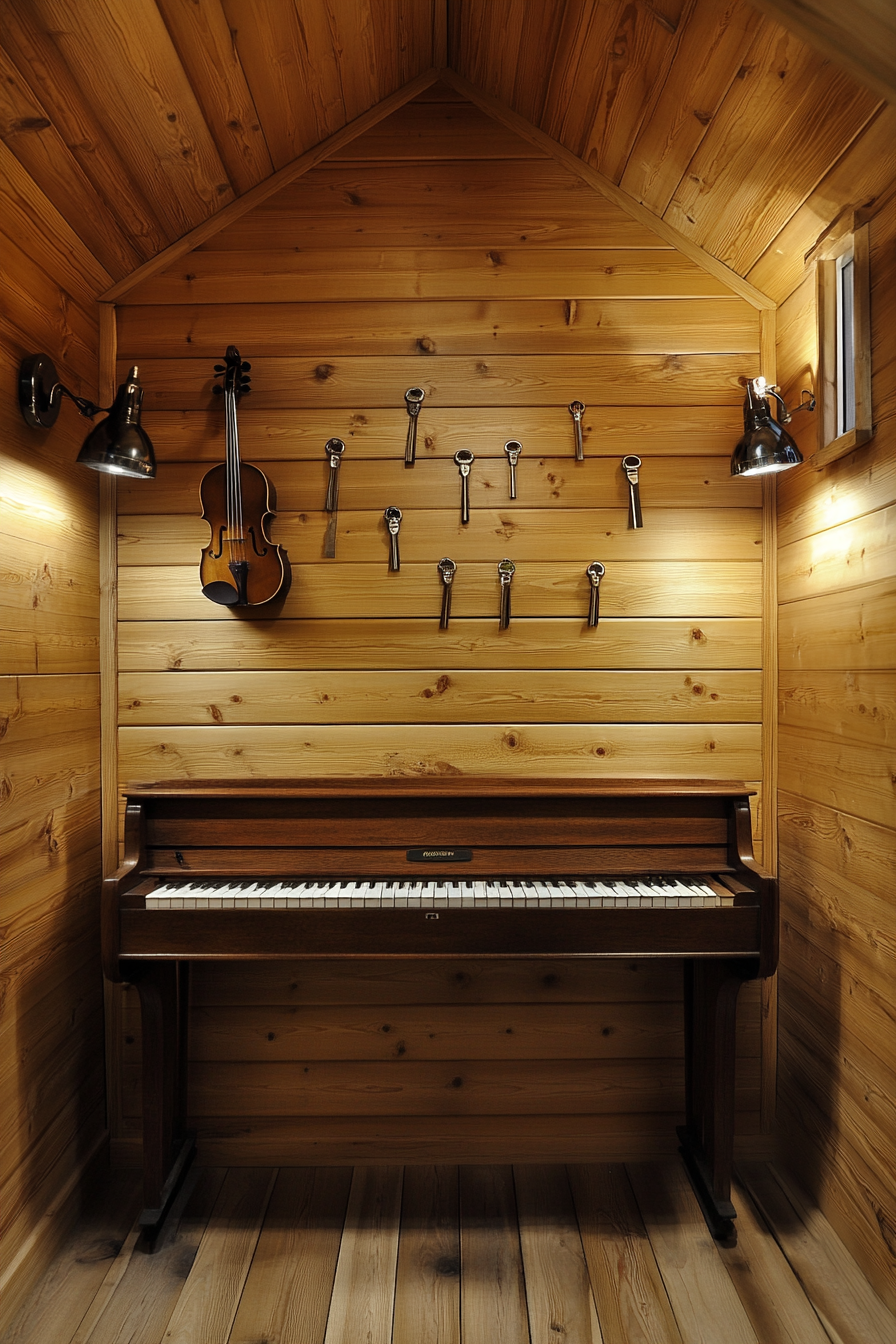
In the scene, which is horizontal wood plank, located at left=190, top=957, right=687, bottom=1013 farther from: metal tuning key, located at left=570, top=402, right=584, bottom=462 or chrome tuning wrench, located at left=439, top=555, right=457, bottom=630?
metal tuning key, located at left=570, top=402, right=584, bottom=462

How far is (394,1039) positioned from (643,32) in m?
2.62

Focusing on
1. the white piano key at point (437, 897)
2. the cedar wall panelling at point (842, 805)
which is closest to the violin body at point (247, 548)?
the white piano key at point (437, 897)

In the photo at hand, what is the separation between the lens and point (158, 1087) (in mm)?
1935

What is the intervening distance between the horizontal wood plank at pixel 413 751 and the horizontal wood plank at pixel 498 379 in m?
0.95

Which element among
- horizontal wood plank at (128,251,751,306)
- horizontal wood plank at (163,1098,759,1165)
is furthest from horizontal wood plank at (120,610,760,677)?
horizontal wood plank at (163,1098,759,1165)

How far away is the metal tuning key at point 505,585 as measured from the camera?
224 cm

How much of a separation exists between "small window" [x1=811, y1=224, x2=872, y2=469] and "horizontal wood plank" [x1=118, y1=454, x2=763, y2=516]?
328mm

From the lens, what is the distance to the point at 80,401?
1949 mm

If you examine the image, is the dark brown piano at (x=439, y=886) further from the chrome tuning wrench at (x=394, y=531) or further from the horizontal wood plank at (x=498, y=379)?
the horizontal wood plank at (x=498, y=379)

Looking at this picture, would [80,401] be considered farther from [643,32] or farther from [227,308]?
[643,32]

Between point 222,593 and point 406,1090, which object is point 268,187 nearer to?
point 222,593

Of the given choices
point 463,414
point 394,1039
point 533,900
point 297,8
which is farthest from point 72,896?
point 297,8

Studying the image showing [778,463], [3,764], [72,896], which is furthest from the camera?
[72,896]

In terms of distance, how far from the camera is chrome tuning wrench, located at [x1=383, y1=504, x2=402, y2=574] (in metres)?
2.27
